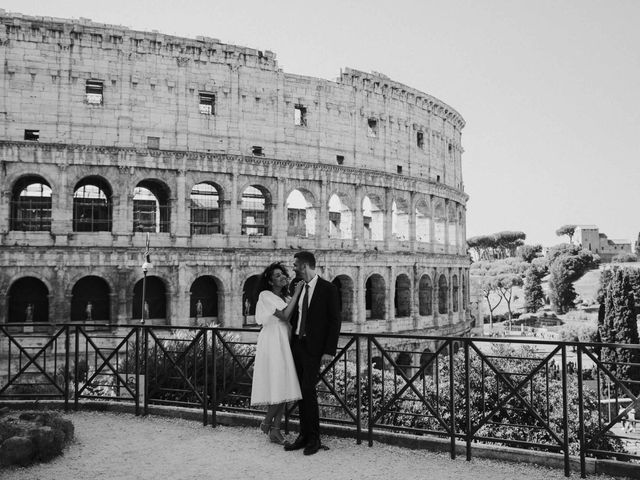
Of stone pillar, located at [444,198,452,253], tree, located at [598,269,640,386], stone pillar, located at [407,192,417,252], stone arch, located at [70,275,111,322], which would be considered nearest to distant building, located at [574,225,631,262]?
tree, located at [598,269,640,386]

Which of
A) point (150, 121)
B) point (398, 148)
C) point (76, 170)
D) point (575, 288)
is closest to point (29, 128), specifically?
point (76, 170)

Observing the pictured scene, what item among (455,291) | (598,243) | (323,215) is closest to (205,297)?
(323,215)

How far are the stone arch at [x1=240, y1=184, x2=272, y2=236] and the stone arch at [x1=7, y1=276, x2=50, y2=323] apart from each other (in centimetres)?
836

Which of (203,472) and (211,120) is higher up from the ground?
(211,120)

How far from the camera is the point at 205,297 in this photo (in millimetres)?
24453

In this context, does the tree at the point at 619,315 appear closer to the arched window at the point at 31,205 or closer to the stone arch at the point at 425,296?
the stone arch at the point at 425,296

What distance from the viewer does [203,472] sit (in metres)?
5.29

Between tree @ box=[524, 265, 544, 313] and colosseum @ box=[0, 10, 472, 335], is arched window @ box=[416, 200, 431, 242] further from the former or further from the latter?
tree @ box=[524, 265, 544, 313]

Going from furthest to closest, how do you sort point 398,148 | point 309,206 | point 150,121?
point 398,148, point 309,206, point 150,121

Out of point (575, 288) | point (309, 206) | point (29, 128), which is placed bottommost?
point (575, 288)

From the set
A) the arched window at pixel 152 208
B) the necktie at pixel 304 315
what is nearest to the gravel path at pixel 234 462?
the necktie at pixel 304 315

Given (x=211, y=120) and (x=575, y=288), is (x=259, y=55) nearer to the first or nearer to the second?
(x=211, y=120)

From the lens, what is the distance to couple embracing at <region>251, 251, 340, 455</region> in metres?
5.69

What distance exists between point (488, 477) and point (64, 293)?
19417mm
